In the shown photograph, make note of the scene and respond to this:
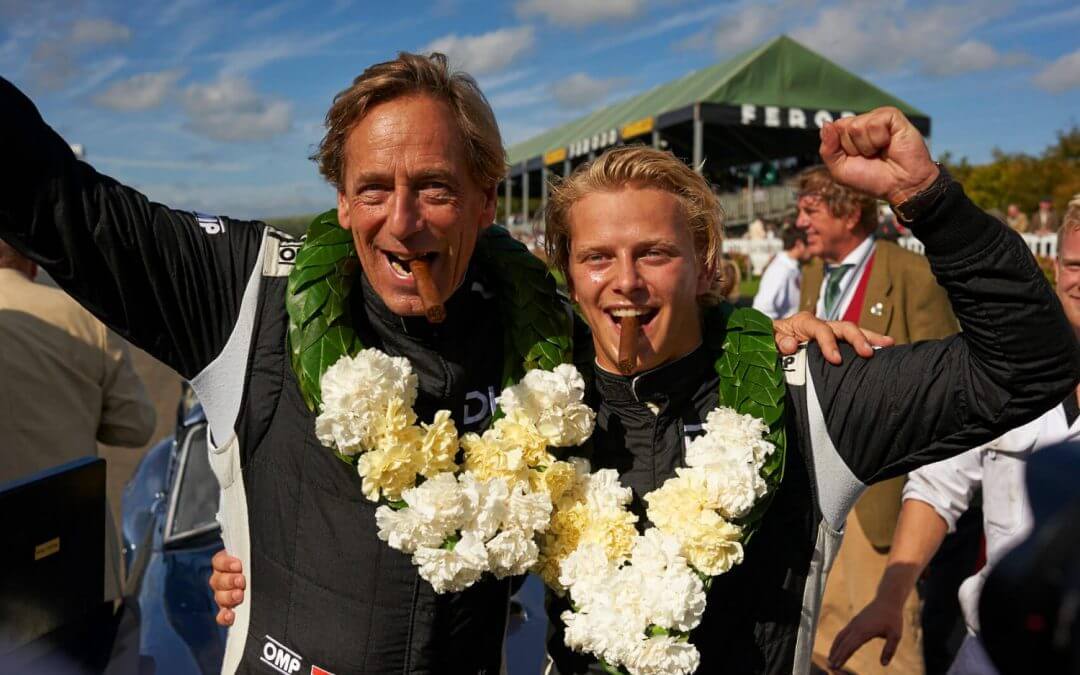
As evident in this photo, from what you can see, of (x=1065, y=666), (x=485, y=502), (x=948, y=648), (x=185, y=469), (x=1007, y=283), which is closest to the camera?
(x=1065, y=666)

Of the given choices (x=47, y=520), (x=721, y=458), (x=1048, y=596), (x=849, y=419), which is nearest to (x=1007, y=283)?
(x=849, y=419)

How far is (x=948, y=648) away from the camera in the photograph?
11.6 feet

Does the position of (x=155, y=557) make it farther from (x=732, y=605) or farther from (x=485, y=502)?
(x=732, y=605)

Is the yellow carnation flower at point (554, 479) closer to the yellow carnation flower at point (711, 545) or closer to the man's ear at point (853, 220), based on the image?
the yellow carnation flower at point (711, 545)

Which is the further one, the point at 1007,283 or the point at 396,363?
the point at 396,363

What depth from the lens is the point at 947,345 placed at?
1779 millimetres

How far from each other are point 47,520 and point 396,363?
1.13 meters

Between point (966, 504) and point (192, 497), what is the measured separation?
3083 millimetres

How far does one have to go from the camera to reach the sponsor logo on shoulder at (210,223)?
1928 mm

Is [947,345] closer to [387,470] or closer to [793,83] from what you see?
[387,470]

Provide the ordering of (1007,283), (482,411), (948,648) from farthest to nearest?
(948,648), (482,411), (1007,283)

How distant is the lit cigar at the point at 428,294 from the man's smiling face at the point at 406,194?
0.04 m

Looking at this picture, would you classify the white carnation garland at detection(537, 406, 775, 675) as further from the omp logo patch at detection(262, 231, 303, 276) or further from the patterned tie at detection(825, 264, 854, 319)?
the patterned tie at detection(825, 264, 854, 319)

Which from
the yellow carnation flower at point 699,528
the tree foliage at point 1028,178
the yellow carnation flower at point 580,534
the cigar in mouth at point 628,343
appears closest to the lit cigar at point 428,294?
the cigar in mouth at point 628,343
